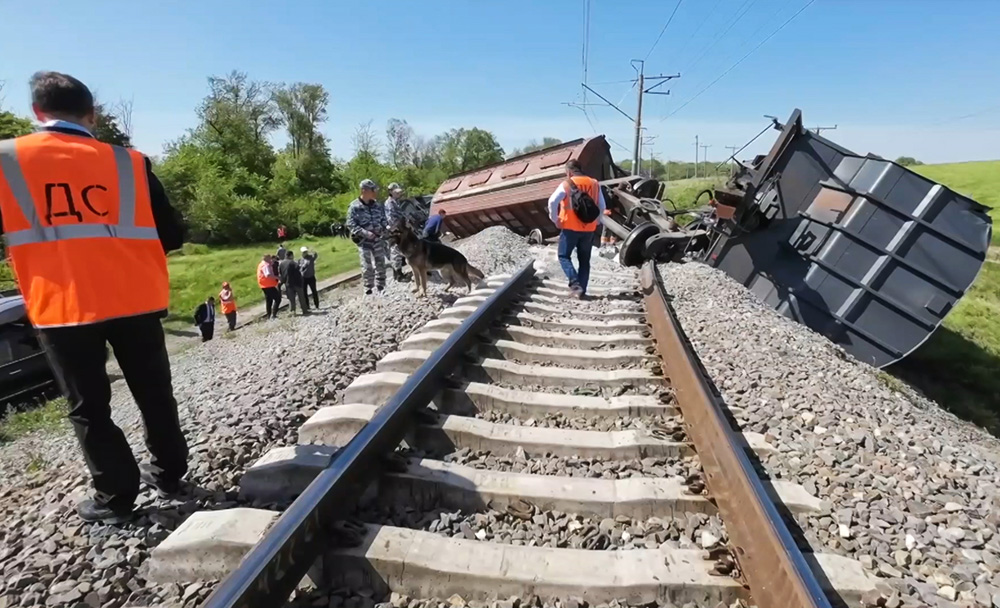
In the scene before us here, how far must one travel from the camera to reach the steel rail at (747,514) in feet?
5.28

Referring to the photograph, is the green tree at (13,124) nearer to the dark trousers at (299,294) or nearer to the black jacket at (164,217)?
the dark trousers at (299,294)

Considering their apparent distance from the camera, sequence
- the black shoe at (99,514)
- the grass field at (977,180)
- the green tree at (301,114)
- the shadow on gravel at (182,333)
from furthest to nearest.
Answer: the green tree at (301,114) < the grass field at (977,180) < the shadow on gravel at (182,333) < the black shoe at (99,514)

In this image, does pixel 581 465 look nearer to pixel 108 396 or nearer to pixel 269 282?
pixel 108 396

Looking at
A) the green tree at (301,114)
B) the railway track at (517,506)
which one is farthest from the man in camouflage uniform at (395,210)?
the green tree at (301,114)

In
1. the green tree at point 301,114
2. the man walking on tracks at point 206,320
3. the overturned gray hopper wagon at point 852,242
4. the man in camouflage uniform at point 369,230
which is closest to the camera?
the overturned gray hopper wagon at point 852,242

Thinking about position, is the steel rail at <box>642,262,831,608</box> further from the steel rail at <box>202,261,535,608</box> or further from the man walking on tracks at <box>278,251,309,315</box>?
the man walking on tracks at <box>278,251,309,315</box>

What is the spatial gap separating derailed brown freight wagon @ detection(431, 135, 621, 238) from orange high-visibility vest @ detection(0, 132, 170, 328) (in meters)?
11.8

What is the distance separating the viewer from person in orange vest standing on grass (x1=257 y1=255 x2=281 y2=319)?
14859 mm

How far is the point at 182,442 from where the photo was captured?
8.29 feet

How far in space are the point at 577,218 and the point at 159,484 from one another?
16.5 ft

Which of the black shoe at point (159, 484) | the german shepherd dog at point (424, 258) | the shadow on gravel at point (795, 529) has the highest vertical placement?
the shadow on gravel at point (795, 529)

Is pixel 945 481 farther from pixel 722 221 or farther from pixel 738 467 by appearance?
pixel 722 221

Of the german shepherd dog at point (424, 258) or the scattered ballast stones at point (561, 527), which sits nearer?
the scattered ballast stones at point (561, 527)

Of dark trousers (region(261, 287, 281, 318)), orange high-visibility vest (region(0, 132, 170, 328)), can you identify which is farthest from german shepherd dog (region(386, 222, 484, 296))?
dark trousers (region(261, 287, 281, 318))
